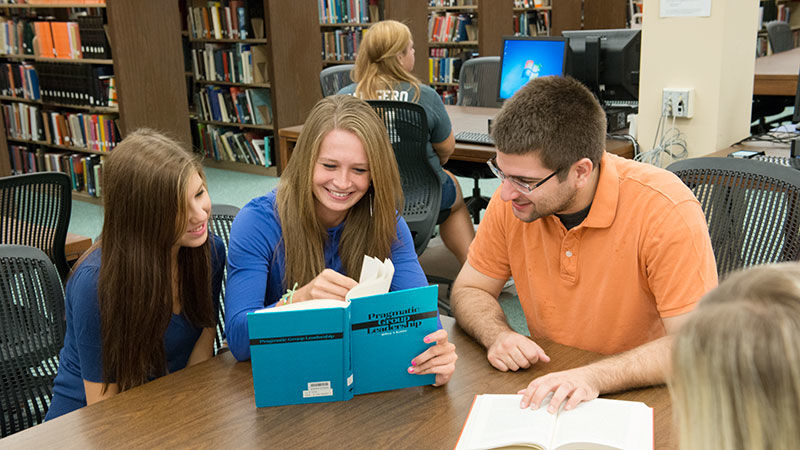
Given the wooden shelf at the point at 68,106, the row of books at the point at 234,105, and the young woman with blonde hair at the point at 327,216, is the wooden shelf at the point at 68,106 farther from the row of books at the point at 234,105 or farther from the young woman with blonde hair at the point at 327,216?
the young woman with blonde hair at the point at 327,216

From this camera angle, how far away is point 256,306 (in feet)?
5.34

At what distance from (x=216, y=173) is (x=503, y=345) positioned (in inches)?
221

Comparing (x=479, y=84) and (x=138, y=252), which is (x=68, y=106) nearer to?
(x=479, y=84)

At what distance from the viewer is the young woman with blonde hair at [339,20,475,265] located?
11.2ft

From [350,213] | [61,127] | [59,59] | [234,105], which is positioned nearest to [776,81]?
[350,213]

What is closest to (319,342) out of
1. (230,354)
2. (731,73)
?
(230,354)

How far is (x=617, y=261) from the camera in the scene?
1606 millimetres

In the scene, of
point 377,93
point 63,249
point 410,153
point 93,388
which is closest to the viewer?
point 93,388

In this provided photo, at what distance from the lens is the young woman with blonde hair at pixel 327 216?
1.71 m

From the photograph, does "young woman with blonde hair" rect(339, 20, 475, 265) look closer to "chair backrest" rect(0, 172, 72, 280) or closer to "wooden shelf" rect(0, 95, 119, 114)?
"chair backrest" rect(0, 172, 72, 280)

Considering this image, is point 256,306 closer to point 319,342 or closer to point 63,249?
point 319,342

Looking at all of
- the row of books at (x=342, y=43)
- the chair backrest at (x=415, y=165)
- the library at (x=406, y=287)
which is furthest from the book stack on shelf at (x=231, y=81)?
the library at (x=406, y=287)

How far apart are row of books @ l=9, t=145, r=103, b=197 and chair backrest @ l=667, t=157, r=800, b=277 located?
15.7 ft

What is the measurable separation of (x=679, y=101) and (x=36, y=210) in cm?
259
